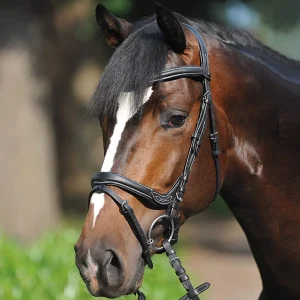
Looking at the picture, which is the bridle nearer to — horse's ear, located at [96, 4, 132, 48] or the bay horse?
the bay horse

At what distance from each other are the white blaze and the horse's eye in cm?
12

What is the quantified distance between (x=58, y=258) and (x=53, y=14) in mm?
4759

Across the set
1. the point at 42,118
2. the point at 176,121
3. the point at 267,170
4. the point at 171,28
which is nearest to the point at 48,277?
the point at 267,170

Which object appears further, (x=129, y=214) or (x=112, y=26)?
(x=112, y=26)

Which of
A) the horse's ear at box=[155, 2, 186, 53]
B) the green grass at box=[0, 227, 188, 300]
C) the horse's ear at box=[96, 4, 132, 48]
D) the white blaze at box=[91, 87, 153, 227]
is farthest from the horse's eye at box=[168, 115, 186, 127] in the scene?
the green grass at box=[0, 227, 188, 300]

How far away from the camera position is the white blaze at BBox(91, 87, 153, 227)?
7.73 feet

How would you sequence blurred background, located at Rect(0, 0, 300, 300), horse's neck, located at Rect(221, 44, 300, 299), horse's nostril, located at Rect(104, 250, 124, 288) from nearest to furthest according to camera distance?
horse's nostril, located at Rect(104, 250, 124, 288) < horse's neck, located at Rect(221, 44, 300, 299) < blurred background, located at Rect(0, 0, 300, 300)

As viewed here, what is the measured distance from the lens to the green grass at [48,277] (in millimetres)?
4378

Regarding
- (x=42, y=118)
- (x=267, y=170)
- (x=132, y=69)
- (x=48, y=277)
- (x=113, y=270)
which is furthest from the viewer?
(x=42, y=118)

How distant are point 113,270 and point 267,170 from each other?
80 cm

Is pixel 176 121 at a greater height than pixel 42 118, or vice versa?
pixel 42 118

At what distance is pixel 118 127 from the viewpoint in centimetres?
238

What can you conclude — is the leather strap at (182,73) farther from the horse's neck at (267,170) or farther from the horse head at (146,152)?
the horse's neck at (267,170)

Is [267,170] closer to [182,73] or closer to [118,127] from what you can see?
[182,73]
